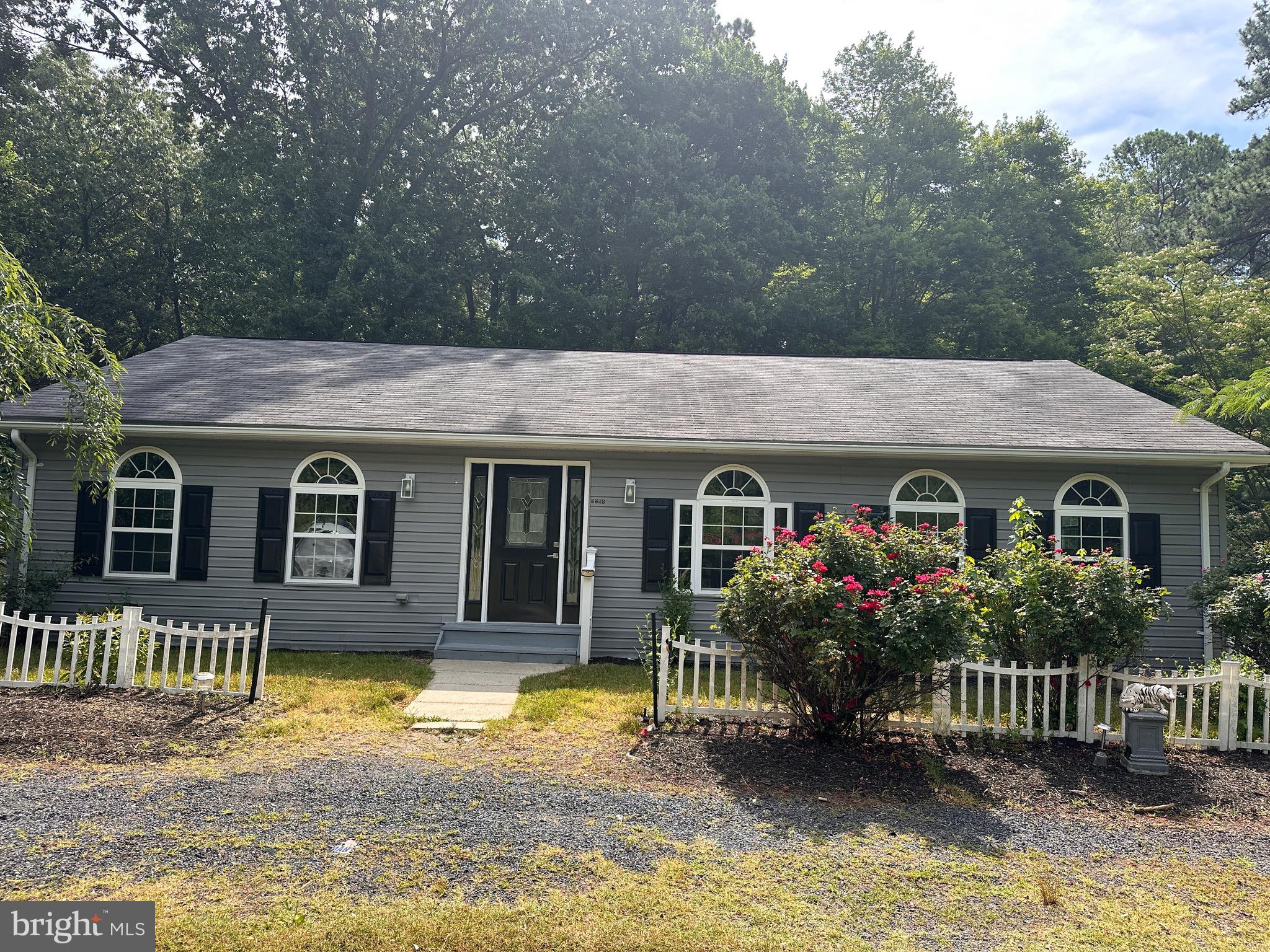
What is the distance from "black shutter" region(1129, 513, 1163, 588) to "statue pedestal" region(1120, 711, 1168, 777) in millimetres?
4460

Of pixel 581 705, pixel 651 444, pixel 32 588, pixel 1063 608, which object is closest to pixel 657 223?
pixel 651 444

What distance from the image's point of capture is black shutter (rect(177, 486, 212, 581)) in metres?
9.53

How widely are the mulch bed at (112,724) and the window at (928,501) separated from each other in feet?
23.5

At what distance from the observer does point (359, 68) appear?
Result: 23344 millimetres

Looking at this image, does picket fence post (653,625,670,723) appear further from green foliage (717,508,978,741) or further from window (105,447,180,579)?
window (105,447,180,579)

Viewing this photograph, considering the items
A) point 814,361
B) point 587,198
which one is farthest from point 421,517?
point 587,198

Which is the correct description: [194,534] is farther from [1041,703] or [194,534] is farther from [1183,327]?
[1183,327]

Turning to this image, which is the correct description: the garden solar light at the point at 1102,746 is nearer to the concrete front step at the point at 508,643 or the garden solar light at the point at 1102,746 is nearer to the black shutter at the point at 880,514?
the black shutter at the point at 880,514

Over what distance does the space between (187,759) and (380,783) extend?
1394mm

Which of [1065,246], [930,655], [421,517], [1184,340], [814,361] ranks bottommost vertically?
[930,655]

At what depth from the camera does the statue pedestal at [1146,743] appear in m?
5.56

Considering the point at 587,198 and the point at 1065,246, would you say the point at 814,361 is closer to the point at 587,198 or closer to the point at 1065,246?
the point at 587,198

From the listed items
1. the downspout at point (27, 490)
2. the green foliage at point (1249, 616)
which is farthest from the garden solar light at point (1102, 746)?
the downspout at point (27, 490)

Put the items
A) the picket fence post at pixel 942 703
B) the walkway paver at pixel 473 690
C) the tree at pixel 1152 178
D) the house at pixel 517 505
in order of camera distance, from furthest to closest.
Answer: the tree at pixel 1152 178
the house at pixel 517 505
the walkway paver at pixel 473 690
the picket fence post at pixel 942 703
